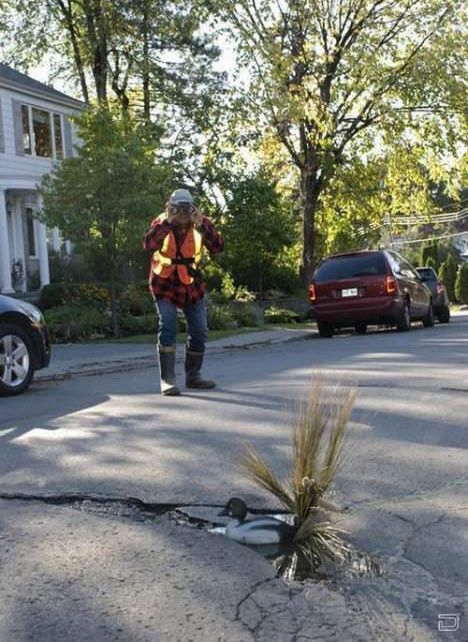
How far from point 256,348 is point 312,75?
47.9 ft

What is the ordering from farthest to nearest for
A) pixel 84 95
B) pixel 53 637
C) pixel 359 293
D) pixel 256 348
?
pixel 84 95 → pixel 359 293 → pixel 256 348 → pixel 53 637

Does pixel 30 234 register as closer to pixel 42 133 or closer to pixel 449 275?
pixel 42 133

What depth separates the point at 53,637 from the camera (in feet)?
9.95

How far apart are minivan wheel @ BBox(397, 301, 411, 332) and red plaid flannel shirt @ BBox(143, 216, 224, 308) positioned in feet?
Answer: 32.6

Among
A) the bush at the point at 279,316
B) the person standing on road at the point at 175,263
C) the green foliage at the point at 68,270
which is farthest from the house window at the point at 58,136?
the person standing on road at the point at 175,263

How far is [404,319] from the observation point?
1809 centimetres

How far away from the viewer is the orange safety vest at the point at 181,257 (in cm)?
846

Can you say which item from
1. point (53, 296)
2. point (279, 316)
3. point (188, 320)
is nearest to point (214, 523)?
point (188, 320)

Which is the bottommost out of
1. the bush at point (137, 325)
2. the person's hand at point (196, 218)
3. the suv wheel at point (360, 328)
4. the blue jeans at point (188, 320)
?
the suv wheel at point (360, 328)

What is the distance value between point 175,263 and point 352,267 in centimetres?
1012

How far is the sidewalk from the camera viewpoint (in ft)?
38.4

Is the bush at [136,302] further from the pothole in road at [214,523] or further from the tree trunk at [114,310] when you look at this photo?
the pothole in road at [214,523]

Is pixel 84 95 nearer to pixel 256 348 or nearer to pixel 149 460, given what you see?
pixel 256 348

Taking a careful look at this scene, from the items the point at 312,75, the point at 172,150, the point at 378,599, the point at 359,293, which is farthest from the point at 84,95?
the point at 378,599
